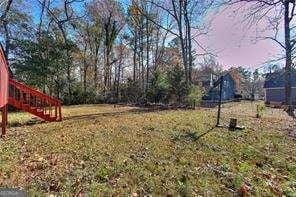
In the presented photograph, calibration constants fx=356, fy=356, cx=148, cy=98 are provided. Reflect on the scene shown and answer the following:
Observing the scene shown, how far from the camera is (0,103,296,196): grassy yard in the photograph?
5984 mm

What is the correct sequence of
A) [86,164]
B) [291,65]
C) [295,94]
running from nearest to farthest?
[86,164] → [291,65] → [295,94]

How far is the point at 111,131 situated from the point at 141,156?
2.76 meters

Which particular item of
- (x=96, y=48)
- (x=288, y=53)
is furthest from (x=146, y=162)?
(x=96, y=48)

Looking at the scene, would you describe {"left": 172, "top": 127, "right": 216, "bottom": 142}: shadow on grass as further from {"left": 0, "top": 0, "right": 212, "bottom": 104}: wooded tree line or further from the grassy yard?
{"left": 0, "top": 0, "right": 212, "bottom": 104}: wooded tree line

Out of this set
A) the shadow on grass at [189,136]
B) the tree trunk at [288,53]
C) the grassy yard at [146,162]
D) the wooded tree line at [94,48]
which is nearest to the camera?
the grassy yard at [146,162]

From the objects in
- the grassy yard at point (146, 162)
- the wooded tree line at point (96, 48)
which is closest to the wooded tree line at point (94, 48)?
the wooded tree line at point (96, 48)

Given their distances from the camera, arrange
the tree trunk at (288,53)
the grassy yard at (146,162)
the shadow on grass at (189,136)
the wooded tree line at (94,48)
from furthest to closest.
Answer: the wooded tree line at (94,48), the tree trunk at (288,53), the shadow on grass at (189,136), the grassy yard at (146,162)

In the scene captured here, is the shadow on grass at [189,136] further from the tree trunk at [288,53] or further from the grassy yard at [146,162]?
the tree trunk at [288,53]

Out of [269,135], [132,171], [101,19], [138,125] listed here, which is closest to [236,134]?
[269,135]

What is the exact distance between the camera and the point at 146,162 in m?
7.11

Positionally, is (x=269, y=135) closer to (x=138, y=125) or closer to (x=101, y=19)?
(x=138, y=125)

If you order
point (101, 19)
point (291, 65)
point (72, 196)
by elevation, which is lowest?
point (72, 196)

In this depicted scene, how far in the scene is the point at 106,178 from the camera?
6172 mm

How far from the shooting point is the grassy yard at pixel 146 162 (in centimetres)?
598
